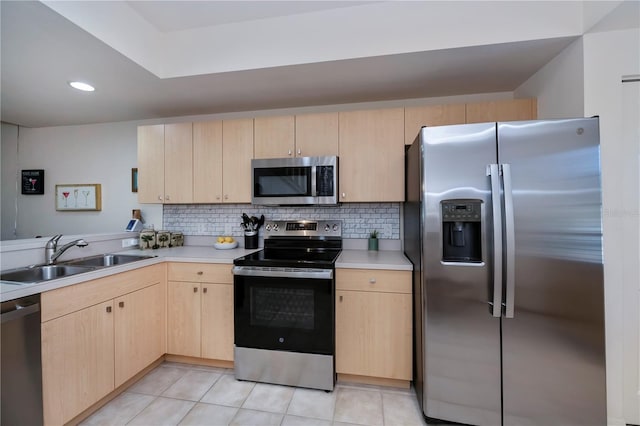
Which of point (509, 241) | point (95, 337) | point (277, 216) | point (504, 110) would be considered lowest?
point (95, 337)

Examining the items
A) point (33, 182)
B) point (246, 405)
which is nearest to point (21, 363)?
point (246, 405)

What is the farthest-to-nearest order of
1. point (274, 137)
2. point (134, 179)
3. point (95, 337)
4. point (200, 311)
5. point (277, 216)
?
point (134, 179), point (277, 216), point (274, 137), point (200, 311), point (95, 337)

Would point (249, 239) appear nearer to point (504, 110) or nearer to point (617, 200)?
point (504, 110)

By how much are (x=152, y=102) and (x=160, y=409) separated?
2527mm

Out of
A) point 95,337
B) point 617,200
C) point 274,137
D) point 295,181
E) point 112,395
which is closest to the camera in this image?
point 617,200

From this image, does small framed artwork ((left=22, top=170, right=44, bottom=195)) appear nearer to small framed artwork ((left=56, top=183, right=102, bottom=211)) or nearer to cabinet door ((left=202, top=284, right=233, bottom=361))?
small framed artwork ((left=56, top=183, right=102, bottom=211))

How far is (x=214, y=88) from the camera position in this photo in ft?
7.28

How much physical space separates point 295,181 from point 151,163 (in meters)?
1.51

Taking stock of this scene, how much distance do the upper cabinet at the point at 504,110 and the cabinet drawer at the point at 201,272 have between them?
2268 millimetres

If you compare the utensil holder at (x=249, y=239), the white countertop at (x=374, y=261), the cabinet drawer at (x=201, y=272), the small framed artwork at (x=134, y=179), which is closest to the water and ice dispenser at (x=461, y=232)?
the white countertop at (x=374, y=261)

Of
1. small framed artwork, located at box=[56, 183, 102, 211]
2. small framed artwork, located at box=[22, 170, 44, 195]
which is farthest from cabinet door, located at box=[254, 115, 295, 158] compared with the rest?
small framed artwork, located at box=[22, 170, 44, 195]

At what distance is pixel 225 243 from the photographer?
8.43ft

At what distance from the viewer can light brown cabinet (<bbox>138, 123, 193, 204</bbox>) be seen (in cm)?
255

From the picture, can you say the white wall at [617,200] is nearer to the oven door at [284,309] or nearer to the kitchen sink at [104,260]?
the oven door at [284,309]
